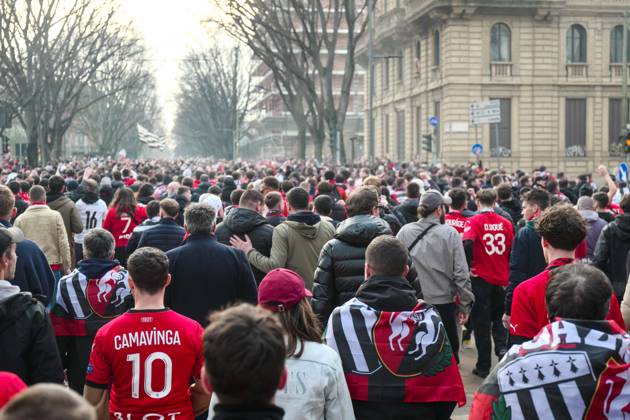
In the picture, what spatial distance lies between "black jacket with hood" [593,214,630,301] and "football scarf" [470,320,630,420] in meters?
4.83

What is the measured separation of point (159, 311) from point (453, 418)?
3474 millimetres

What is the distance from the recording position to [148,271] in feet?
15.4

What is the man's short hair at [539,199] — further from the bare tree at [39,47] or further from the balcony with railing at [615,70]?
the balcony with railing at [615,70]

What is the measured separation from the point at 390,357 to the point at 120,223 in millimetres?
7755

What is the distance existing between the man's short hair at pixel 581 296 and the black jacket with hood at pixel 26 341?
2318 mm

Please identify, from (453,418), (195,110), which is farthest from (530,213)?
(195,110)

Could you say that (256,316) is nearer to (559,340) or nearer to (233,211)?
(559,340)

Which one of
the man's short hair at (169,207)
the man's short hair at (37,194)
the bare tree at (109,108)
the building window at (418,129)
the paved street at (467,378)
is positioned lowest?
the paved street at (467,378)

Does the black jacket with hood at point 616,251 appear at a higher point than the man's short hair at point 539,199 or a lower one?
lower

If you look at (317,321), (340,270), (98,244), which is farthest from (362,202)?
(317,321)

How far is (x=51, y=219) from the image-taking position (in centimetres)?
988

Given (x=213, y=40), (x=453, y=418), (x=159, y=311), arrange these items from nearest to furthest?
(x=159, y=311)
(x=453, y=418)
(x=213, y=40)

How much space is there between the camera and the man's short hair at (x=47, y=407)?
83.7 inches

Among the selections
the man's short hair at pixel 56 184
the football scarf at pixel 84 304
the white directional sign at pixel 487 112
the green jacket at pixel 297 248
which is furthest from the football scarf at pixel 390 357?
the white directional sign at pixel 487 112
